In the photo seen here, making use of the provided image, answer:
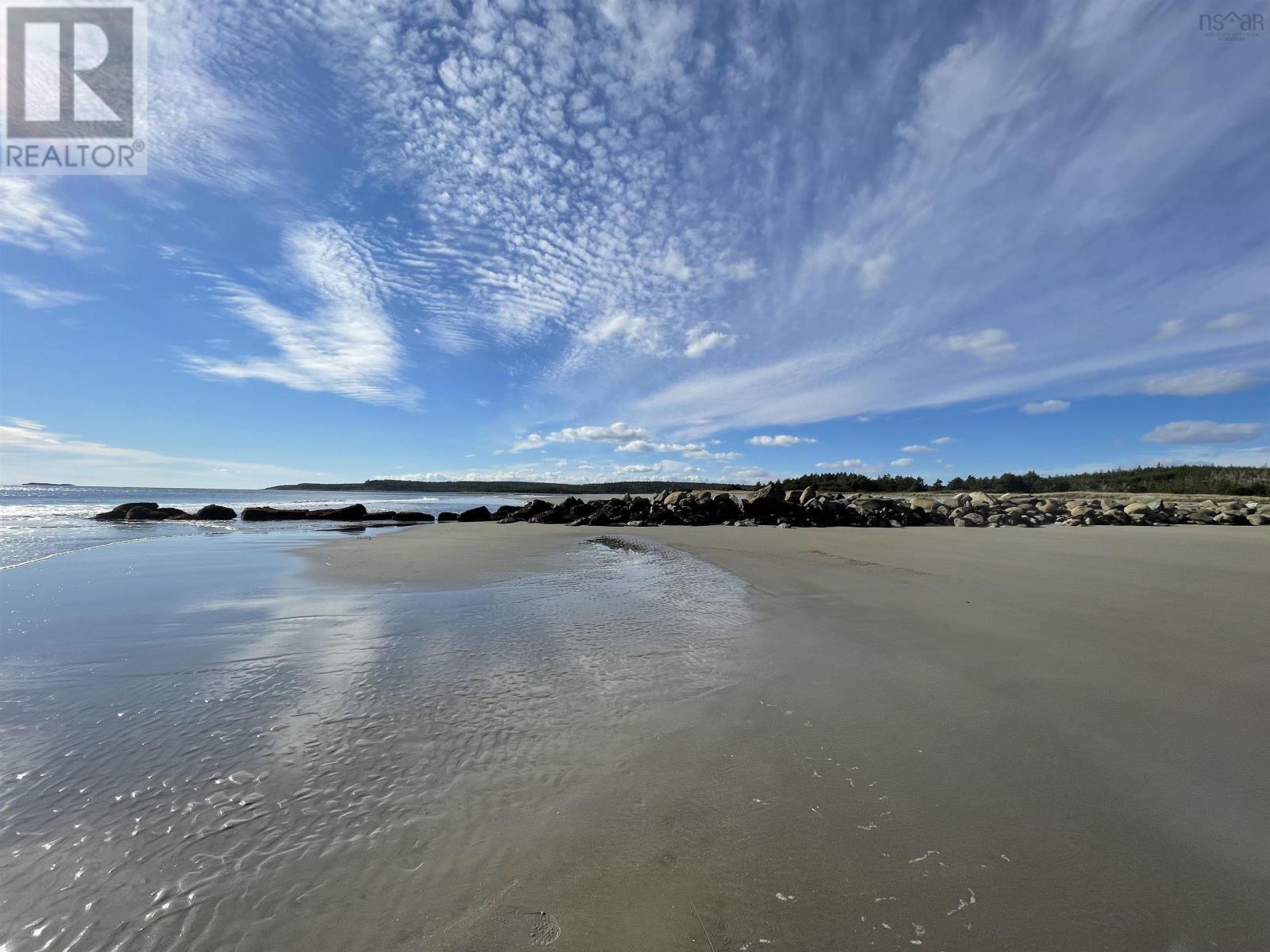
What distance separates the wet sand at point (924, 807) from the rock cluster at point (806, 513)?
17489 mm

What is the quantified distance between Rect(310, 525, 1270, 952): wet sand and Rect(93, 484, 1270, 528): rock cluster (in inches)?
689

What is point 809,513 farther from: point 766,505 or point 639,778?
point 639,778

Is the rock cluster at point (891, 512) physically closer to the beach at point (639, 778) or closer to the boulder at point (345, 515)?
the boulder at point (345, 515)

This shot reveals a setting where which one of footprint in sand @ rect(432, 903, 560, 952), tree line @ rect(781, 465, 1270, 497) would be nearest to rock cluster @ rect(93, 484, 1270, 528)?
tree line @ rect(781, 465, 1270, 497)

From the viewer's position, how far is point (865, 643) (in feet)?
16.8

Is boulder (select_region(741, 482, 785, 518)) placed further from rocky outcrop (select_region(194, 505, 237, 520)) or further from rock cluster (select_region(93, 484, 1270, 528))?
rocky outcrop (select_region(194, 505, 237, 520))

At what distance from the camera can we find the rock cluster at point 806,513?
21375mm

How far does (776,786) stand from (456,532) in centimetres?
1854

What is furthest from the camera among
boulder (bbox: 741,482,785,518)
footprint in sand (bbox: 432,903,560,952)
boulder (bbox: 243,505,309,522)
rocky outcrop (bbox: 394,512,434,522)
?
rocky outcrop (bbox: 394,512,434,522)

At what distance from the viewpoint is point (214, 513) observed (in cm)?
2688

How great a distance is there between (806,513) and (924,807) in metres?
20.9

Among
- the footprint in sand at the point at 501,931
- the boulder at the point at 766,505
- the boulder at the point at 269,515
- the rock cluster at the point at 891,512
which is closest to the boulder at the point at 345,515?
the boulder at the point at 269,515

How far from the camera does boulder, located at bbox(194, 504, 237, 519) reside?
87.1ft

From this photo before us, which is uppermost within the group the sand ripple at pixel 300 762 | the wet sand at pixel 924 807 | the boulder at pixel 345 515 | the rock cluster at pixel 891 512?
the boulder at pixel 345 515
